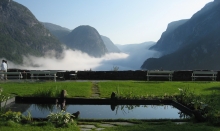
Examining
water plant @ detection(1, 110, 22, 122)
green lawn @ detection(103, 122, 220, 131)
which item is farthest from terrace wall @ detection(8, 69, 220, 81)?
green lawn @ detection(103, 122, 220, 131)

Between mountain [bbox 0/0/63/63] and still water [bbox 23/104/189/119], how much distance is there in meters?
148

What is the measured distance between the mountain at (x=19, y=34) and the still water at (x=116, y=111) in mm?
147866

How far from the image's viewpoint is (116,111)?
1109 cm

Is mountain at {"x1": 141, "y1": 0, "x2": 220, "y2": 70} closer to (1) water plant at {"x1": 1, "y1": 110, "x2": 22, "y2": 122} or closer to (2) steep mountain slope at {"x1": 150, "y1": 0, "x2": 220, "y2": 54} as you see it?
(2) steep mountain slope at {"x1": 150, "y1": 0, "x2": 220, "y2": 54}

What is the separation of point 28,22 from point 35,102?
18269 centimetres

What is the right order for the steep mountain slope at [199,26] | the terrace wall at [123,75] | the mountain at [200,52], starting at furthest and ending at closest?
the steep mountain slope at [199,26] → the mountain at [200,52] → the terrace wall at [123,75]

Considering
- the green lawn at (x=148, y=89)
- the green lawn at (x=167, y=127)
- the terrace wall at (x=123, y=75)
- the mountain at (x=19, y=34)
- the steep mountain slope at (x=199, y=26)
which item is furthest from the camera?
the mountain at (x=19, y=34)

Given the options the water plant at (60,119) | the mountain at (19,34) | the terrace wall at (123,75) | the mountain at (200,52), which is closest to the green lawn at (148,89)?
the water plant at (60,119)

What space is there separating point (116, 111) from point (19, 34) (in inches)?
6914

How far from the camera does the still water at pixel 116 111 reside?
10.4m

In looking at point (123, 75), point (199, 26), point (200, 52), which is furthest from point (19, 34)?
point (123, 75)

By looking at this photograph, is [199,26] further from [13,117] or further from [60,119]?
[13,117]

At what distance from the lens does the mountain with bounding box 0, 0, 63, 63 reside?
158500 millimetres

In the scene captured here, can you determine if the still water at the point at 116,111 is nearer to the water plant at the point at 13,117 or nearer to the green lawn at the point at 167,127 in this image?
the water plant at the point at 13,117
